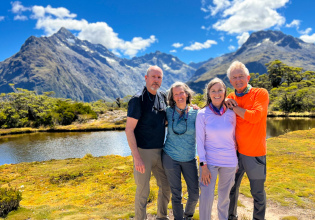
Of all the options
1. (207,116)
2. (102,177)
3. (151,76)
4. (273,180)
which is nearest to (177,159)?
(207,116)

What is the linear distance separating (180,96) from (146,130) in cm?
105

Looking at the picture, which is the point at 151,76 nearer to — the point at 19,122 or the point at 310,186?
the point at 310,186

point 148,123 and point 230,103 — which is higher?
point 230,103

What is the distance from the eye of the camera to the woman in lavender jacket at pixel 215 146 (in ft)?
12.4

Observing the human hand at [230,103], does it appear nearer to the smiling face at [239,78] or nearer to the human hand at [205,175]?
the smiling face at [239,78]

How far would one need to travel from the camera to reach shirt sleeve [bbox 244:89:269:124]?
12.2 ft

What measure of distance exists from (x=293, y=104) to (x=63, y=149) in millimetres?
57536

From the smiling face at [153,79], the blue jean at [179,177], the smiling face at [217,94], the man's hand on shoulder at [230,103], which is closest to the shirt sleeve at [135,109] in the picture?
the smiling face at [153,79]

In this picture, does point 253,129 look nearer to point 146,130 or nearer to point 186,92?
point 186,92

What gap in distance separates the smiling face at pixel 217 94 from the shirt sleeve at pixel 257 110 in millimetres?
530

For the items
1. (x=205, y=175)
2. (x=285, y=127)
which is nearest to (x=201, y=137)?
(x=205, y=175)

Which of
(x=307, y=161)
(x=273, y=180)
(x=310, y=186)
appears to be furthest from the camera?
(x=307, y=161)

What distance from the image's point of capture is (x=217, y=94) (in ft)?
12.7

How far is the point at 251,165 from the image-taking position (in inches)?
159
